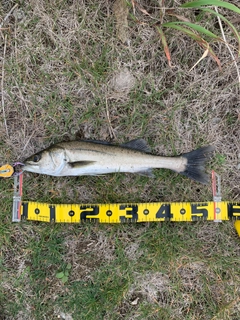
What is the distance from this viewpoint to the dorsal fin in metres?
3.43

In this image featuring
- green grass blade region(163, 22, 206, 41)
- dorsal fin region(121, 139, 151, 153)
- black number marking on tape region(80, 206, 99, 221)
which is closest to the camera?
green grass blade region(163, 22, 206, 41)

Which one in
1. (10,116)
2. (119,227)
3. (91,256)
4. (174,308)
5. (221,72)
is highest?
(221,72)

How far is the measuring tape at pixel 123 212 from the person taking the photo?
3.58m

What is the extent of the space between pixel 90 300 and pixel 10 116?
2.40 meters

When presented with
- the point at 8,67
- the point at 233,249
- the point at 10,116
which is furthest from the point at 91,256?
the point at 8,67

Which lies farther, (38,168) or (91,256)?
(91,256)

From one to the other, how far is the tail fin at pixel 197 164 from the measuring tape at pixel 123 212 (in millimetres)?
361

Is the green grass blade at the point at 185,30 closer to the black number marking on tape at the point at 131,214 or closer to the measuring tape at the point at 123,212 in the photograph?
the measuring tape at the point at 123,212

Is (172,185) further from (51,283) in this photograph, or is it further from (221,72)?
(51,283)

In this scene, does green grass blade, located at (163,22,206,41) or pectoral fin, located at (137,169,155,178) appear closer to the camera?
green grass blade, located at (163,22,206,41)

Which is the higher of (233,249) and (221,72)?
(221,72)

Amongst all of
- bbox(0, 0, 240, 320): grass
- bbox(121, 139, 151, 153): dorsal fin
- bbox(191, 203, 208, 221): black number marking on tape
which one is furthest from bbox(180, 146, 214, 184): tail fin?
bbox(121, 139, 151, 153): dorsal fin

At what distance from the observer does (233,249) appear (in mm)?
3650

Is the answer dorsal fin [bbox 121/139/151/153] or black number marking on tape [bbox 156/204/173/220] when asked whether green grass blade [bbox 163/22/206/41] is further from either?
black number marking on tape [bbox 156/204/173/220]
